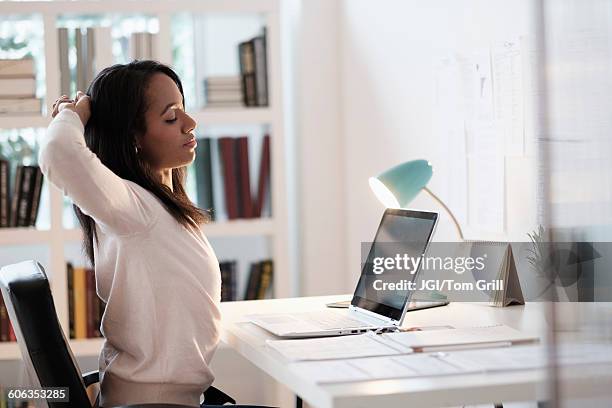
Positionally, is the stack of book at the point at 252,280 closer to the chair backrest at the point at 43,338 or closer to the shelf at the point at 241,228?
the shelf at the point at 241,228

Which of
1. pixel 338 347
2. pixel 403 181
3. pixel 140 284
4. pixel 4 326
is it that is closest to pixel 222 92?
pixel 4 326

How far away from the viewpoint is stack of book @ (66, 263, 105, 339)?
3.68 meters

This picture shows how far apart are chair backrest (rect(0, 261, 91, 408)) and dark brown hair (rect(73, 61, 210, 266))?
1.00 feet

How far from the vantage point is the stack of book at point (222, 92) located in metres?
3.77

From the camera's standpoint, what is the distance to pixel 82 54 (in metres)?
3.66

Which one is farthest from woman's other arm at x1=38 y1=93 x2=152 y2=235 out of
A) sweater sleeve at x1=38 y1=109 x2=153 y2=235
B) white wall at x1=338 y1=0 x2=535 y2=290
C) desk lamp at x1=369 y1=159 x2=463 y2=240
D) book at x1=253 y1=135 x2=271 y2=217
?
book at x1=253 y1=135 x2=271 y2=217

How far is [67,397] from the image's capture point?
1741 mm

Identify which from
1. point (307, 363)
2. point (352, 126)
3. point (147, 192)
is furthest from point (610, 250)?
point (352, 126)

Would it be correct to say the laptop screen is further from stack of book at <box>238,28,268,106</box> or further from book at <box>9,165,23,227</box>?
book at <box>9,165,23,227</box>

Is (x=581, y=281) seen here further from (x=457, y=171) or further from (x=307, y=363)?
(x=457, y=171)

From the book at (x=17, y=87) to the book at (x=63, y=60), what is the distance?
0.11 meters

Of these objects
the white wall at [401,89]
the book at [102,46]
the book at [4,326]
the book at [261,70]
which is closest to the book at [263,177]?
the book at [261,70]

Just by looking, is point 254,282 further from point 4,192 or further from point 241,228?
point 4,192

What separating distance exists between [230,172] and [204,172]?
0.10 metres
